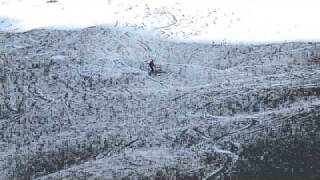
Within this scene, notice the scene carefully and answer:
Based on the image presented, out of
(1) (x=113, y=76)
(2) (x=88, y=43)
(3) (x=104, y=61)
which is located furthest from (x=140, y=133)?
(2) (x=88, y=43)

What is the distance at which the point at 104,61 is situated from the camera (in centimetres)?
2517

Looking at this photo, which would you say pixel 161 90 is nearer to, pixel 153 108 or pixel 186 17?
pixel 153 108

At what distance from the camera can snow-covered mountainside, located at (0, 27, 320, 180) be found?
16203 mm

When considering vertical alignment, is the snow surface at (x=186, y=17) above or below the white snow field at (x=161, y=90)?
above

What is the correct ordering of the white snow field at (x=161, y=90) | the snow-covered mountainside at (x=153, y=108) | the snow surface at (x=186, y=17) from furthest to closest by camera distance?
the snow surface at (x=186, y=17)
the white snow field at (x=161, y=90)
the snow-covered mountainside at (x=153, y=108)

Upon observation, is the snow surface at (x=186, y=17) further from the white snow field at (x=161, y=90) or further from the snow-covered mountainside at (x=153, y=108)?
the snow-covered mountainside at (x=153, y=108)

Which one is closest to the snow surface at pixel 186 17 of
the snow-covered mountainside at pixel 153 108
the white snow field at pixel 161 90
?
the white snow field at pixel 161 90

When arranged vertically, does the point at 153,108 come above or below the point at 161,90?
below

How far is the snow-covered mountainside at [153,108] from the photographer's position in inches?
638

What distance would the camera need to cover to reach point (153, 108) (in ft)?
67.9

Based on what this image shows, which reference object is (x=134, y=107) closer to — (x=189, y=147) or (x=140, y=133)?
(x=140, y=133)

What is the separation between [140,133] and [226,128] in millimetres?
3059

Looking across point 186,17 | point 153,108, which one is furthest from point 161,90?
point 186,17

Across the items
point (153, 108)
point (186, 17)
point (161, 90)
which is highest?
point (186, 17)
